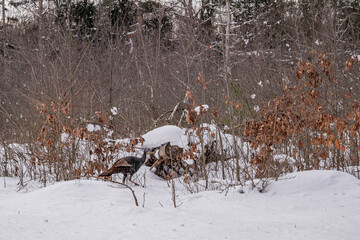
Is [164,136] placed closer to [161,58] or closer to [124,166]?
[124,166]

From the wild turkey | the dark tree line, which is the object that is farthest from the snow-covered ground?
the dark tree line

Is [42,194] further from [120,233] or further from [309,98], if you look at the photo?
[309,98]

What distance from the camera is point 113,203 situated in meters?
4.30

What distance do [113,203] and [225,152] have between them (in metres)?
3.25

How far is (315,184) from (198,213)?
1489mm

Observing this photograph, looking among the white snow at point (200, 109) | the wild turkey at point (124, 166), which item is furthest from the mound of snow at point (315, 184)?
the wild turkey at point (124, 166)

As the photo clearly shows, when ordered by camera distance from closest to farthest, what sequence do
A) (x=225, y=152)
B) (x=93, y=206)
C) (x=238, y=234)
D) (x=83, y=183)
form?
(x=238, y=234) → (x=93, y=206) → (x=83, y=183) → (x=225, y=152)

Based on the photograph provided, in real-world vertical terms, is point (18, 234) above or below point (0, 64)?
below

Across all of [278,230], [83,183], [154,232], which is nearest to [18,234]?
[154,232]

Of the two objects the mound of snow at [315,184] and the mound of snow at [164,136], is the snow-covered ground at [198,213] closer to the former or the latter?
the mound of snow at [315,184]

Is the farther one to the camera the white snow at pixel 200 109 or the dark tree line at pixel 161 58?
the dark tree line at pixel 161 58

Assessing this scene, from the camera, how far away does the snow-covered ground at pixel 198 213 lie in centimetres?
334

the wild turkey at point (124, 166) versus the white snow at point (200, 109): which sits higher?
the white snow at point (200, 109)

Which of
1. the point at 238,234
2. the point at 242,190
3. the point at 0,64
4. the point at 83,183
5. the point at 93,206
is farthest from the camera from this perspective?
the point at 0,64
